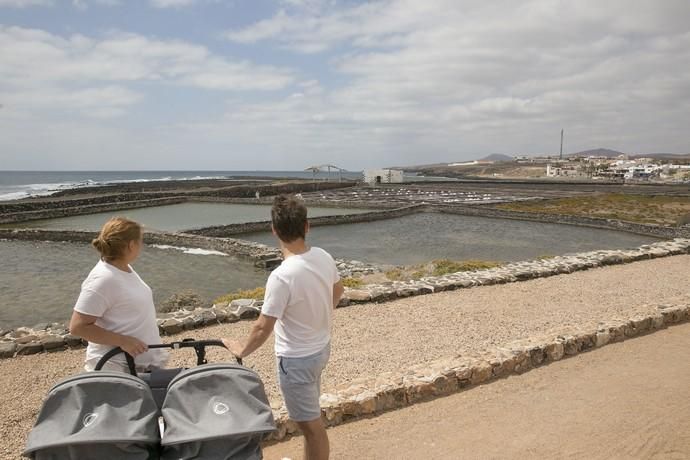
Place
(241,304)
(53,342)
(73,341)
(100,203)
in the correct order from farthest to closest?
(100,203) → (241,304) → (73,341) → (53,342)

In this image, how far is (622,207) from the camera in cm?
3719

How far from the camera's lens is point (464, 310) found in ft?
25.9

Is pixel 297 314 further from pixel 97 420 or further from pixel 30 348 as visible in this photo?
pixel 30 348

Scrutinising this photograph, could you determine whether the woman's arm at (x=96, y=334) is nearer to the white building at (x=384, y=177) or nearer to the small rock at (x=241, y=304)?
the small rock at (x=241, y=304)

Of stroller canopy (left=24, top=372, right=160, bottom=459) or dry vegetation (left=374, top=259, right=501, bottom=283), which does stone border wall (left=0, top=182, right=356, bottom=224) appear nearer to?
dry vegetation (left=374, top=259, right=501, bottom=283)

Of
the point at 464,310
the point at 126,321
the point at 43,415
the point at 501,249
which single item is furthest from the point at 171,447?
the point at 501,249

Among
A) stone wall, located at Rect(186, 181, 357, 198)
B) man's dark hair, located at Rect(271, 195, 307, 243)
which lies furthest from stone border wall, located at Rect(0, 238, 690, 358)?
stone wall, located at Rect(186, 181, 357, 198)

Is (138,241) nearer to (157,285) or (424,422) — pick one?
(424,422)

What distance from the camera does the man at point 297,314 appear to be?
2.53 meters

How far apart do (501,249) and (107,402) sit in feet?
66.7

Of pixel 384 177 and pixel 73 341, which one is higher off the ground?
pixel 384 177

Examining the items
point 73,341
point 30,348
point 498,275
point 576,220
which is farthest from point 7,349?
point 576,220

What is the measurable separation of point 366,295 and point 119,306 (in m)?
6.10

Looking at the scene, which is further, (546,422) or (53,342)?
(53,342)
